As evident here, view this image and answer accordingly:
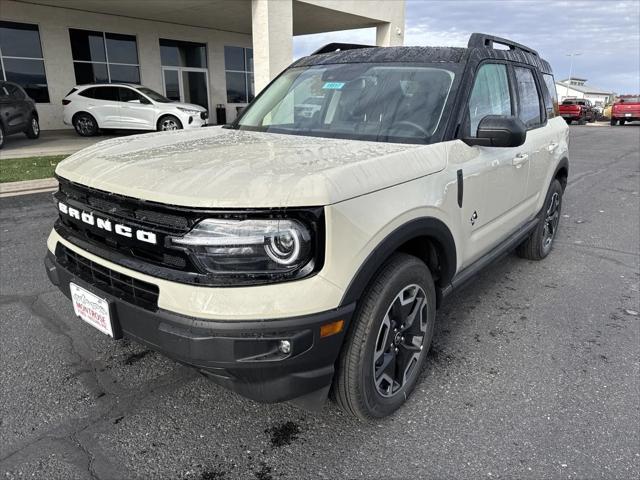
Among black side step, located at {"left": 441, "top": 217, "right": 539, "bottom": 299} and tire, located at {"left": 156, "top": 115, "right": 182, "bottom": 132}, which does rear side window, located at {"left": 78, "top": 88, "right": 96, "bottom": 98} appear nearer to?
tire, located at {"left": 156, "top": 115, "right": 182, "bottom": 132}

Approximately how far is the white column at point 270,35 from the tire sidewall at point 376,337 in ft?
42.1

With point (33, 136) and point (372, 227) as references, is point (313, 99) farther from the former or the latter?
point (33, 136)

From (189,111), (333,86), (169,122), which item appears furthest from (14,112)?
(333,86)

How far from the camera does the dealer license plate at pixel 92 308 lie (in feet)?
7.12

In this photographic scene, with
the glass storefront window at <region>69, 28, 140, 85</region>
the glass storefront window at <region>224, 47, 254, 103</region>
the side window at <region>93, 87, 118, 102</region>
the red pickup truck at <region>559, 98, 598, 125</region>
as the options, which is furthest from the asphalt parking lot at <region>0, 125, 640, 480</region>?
the red pickup truck at <region>559, 98, 598, 125</region>

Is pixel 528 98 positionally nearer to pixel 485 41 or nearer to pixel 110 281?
pixel 485 41

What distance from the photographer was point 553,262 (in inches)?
196

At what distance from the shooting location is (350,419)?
2510 mm

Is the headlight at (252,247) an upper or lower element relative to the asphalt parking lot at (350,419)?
upper

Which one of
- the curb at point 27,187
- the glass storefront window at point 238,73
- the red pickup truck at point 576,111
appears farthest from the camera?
the red pickup truck at point 576,111

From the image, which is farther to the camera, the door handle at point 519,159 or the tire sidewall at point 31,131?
the tire sidewall at point 31,131

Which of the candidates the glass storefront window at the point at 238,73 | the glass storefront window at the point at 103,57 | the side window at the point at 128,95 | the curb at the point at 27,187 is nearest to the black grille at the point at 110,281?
the curb at the point at 27,187

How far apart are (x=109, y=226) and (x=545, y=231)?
13.8ft

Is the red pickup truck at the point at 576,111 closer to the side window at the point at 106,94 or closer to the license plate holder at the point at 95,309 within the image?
the side window at the point at 106,94
